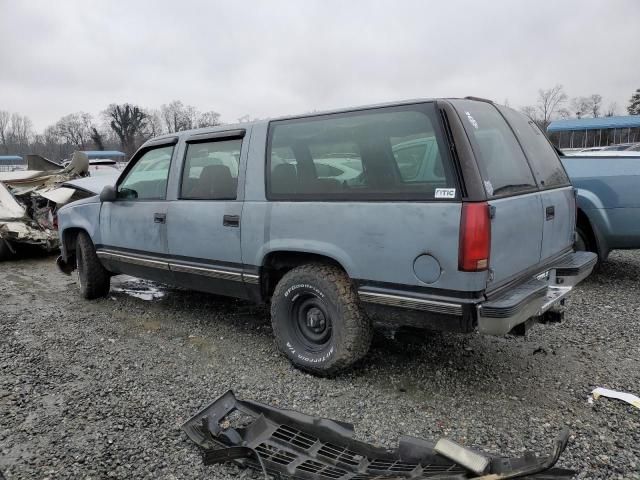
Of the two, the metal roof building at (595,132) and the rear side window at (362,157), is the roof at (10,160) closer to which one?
the metal roof building at (595,132)

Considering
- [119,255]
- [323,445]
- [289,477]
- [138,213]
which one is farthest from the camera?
[119,255]

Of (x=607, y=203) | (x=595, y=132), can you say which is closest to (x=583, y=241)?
(x=607, y=203)

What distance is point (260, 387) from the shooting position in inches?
135

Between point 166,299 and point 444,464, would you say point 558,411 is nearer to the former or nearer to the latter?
point 444,464

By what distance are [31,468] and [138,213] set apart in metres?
2.56

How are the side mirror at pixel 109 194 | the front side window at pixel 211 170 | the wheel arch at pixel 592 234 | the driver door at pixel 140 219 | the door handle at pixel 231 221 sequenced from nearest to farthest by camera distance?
the door handle at pixel 231 221 < the front side window at pixel 211 170 < the driver door at pixel 140 219 < the side mirror at pixel 109 194 < the wheel arch at pixel 592 234

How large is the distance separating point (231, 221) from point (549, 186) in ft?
7.96

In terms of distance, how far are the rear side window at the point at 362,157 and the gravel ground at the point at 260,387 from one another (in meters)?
1.37

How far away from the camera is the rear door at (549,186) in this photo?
3475mm

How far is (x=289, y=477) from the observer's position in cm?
244

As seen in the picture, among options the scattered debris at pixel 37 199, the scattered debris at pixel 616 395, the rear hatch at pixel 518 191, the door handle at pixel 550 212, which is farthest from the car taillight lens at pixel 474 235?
the scattered debris at pixel 37 199

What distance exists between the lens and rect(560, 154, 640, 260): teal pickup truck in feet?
17.6

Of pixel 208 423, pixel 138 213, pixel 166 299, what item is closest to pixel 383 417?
pixel 208 423

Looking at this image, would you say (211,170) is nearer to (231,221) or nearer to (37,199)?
(231,221)
